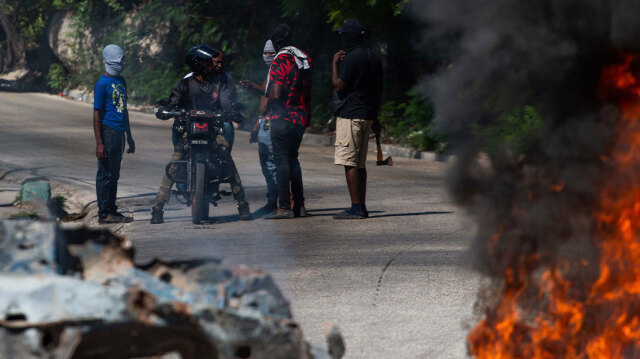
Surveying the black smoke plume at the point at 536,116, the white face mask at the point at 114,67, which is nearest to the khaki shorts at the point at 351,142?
the white face mask at the point at 114,67

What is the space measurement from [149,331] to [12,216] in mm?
6966

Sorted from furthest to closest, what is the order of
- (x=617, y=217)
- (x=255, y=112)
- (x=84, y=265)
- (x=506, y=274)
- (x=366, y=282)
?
(x=255, y=112) → (x=366, y=282) → (x=506, y=274) → (x=617, y=217) → (x=84, y=265)

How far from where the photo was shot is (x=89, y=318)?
2.99 meters

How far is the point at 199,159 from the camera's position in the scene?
8.95 m

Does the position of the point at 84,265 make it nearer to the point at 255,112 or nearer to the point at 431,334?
the point at 431,334

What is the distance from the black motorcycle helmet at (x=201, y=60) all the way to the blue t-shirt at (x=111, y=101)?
72 cm

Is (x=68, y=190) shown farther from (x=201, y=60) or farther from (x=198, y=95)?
(x=201, y=60)

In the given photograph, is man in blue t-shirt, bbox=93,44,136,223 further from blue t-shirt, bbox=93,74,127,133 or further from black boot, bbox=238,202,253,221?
black boot, bbox=238,202,253,221

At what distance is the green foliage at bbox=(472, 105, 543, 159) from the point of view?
425cm

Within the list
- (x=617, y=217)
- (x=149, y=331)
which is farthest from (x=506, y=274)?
(x=149, y=331)

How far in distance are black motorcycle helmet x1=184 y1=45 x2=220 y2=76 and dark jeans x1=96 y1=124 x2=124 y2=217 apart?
0.99m

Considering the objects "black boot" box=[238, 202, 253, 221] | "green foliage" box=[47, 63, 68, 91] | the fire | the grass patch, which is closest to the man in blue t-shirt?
"black boot" box=[238, 202, 253, 221]

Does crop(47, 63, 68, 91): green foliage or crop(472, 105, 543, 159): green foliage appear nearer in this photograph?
crop(472, 105, 543, 159): green foliage

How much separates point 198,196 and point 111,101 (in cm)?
124
